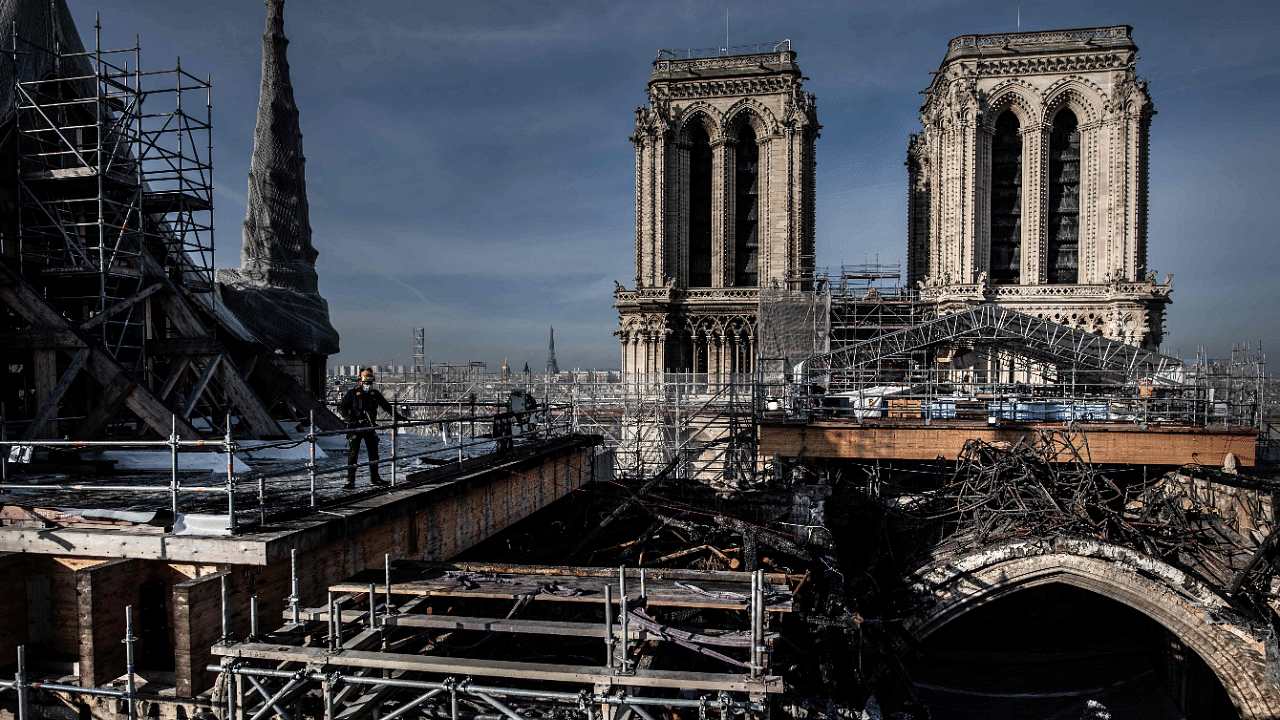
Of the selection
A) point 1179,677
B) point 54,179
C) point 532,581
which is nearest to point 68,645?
point 532,581

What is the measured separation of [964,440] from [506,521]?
39.1 feet

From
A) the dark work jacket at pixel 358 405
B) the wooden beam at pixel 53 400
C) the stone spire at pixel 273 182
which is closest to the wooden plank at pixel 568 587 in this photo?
the dark work jacket at pixel 358 405

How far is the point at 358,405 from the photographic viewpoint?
8461mm

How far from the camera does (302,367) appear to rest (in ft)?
72.4

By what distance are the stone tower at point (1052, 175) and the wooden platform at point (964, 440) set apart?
17.8 m

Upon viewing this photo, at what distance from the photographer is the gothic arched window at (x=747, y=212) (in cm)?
3934

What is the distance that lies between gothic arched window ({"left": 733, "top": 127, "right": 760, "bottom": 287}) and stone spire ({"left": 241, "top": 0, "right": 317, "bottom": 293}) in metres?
23.1

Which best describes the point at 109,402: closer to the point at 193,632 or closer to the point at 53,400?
the point at 53,400

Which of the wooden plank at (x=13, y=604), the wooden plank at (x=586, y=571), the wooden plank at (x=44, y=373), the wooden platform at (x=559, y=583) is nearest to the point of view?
the wooden plank at (x=13, y=604)

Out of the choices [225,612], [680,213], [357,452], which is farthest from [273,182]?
[225,612]

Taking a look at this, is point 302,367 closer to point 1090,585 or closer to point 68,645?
point 68,645

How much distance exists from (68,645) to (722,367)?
32.7m

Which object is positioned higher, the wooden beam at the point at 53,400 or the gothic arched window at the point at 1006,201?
the gothic arched window at the point at 1006,201

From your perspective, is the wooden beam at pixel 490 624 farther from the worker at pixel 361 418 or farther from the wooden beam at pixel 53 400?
the wooden beam at pixel 53 400
